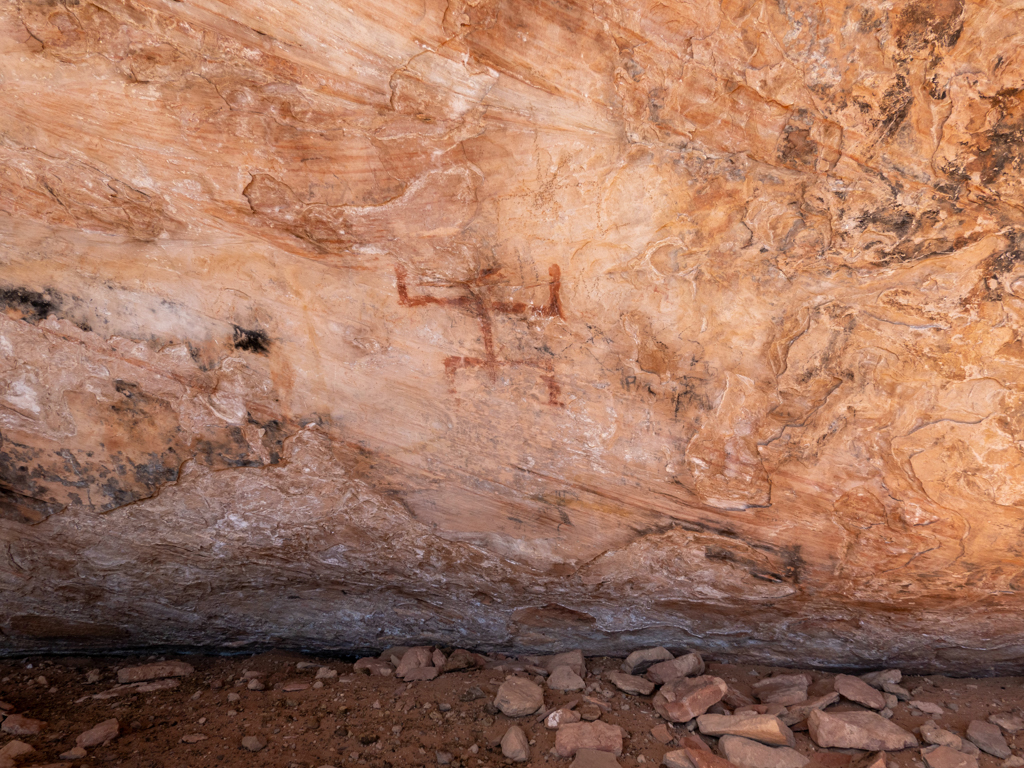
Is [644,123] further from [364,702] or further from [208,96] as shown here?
[364,702]

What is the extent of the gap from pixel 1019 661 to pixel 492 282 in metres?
2.32

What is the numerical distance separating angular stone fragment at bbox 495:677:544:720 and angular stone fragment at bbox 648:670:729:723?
1.41 ft

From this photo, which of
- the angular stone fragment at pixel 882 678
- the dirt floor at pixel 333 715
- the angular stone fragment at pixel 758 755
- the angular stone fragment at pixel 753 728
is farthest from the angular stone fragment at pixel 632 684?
the angular stone fragment at pixel 882 678

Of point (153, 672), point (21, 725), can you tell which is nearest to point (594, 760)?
point (153, 672)

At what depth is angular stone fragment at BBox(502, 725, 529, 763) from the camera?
210cm

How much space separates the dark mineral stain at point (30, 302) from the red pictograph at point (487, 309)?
3.82ft

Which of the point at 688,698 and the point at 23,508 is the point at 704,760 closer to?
the point at 688,698

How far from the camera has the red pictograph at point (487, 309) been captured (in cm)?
203

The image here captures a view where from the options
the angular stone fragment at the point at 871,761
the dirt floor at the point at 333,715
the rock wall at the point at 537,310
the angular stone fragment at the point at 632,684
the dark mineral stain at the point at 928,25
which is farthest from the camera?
the angular stone fragment at the point at 632,684

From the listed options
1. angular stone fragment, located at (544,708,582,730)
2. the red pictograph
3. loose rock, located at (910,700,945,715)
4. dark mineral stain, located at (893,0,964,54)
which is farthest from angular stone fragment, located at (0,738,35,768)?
dark mineral stain, located at (893,0,964,54)

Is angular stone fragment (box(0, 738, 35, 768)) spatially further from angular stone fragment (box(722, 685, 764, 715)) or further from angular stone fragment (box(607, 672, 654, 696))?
angular stone fragment (box(722, 685, 764, 715))

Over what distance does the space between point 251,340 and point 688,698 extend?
196 centimetres

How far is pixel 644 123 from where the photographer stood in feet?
5.92

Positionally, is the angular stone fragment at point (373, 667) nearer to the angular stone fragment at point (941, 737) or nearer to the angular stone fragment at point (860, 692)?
the angular stone fragment at point (860, 692)
